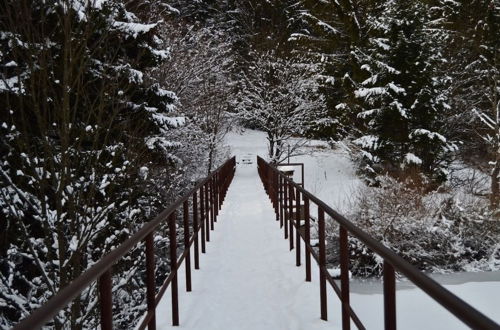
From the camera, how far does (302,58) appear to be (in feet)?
92.7

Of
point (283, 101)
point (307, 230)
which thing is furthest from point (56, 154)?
point (283, 101)

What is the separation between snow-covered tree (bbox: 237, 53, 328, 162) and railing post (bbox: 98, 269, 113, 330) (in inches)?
952

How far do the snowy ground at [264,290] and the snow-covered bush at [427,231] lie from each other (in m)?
0.72

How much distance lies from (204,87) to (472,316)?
23.1m

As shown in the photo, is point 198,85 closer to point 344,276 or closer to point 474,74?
point 474,74

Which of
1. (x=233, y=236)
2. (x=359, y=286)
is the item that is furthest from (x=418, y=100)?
(x=233, y=236)

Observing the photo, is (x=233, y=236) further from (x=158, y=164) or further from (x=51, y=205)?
(x=158, y=164)

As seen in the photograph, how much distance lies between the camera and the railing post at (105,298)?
90.3 inches

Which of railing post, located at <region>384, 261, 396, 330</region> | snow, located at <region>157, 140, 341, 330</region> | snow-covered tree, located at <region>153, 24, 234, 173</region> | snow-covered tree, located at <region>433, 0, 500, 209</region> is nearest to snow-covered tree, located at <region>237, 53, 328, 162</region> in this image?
snow-covered tree, located at <region>153, 24, 234, 173</region>

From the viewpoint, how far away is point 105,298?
2332mm

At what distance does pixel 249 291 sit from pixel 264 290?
170mm

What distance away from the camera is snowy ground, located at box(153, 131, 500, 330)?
4616 millimetres

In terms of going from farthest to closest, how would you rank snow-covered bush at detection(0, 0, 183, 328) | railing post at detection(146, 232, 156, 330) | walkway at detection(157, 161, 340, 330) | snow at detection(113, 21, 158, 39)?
snow at detection(113, 21, 158, 39)
snow-covered bush at detection(0, 0, 183, 328)
walkway at detection(157, 161, 340, 330)
railing post at detection(146, 232, 156, 330)

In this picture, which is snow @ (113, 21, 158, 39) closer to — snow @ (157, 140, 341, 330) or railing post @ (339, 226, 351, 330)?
snow @ (157, 140, 341, 330)
